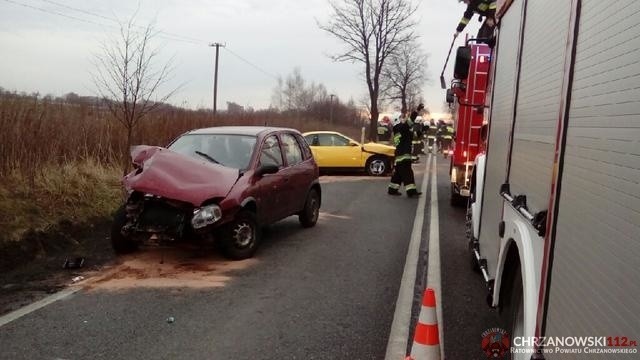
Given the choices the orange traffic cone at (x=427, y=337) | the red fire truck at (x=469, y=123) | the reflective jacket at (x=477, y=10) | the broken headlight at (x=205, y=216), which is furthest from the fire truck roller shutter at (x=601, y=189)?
the red fire truck at (x=469, y=123)

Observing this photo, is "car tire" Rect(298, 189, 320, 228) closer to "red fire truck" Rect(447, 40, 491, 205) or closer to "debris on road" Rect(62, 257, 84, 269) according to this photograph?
"red fire truck" Rect(447, 40, 491, 205)

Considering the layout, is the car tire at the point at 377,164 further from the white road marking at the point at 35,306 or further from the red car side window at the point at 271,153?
the white road marking at the point at 35,306

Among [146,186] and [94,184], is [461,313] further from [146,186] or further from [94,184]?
[94,184]

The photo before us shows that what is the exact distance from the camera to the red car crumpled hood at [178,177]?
19.7 feet

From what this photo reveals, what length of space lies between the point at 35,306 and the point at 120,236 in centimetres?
177

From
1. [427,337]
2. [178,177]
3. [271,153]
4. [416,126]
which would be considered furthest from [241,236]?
[416,126]

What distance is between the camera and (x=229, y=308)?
16.0 ft

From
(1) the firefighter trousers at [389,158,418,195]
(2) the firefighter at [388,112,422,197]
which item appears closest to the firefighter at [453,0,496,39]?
(2) the firefighter at [388,112,422,197]

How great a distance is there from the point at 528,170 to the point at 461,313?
6.86 ft

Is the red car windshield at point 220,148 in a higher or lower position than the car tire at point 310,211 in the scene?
higher

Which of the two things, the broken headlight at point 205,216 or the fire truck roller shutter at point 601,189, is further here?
the broken headlight at point 205,216

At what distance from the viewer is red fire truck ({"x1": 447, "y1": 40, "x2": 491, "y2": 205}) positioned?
30.1ft

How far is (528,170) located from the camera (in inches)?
120

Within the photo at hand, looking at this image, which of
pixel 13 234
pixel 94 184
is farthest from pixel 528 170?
pixel 94 184
